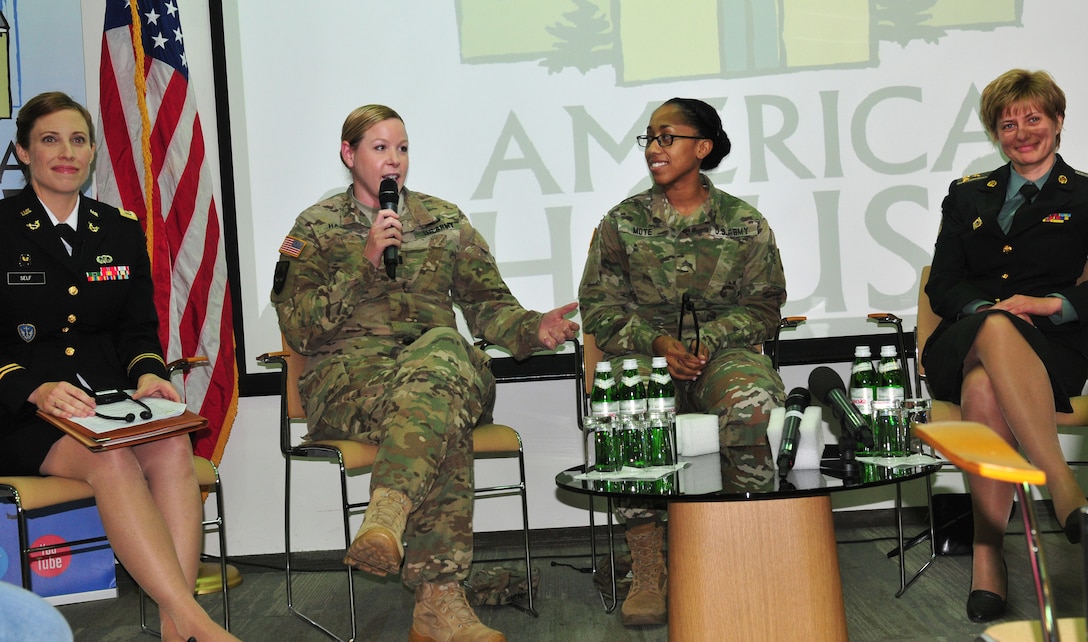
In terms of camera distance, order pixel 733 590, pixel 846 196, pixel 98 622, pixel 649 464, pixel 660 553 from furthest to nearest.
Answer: pixel 846 196 < pixel 98 622 < pixel 660 553 < pixel 649 464 < pixel 733 590

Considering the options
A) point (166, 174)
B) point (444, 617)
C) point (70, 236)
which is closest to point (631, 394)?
point (444, 617)

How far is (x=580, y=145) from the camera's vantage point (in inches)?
163

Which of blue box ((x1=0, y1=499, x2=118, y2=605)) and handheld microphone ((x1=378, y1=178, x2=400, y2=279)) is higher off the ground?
handheld microphone ((x1=378, y1=178, x2=400, y2=279))

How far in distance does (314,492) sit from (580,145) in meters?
1.77

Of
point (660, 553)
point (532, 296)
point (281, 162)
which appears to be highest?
point (281, 162)

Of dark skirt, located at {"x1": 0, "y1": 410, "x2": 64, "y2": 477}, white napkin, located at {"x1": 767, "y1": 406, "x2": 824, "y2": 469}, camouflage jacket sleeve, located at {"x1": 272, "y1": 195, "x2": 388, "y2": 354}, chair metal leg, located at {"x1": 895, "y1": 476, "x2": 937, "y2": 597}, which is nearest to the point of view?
white napkin, located at {"x1": 767, "y1": 406, "x2": 824, "y2": 469}

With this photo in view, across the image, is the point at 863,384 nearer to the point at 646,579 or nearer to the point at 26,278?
the point at 646,579

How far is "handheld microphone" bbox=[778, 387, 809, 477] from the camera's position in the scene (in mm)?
2320

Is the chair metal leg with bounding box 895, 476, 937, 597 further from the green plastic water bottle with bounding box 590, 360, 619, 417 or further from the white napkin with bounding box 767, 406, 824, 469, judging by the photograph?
the green plastic water bottle with bounding box 590, 360, 619, 417

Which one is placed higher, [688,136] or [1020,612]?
[688,136]

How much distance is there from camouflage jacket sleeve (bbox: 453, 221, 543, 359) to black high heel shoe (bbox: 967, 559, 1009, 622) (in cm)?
152

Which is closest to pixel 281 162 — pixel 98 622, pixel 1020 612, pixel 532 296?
pixel 532 296

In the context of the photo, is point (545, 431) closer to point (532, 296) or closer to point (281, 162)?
point (532, 296)

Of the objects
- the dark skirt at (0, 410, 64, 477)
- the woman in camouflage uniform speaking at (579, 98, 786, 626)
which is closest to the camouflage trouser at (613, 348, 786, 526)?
the woman in camouflage uniform speaking at (579, 98, 786, 626)
